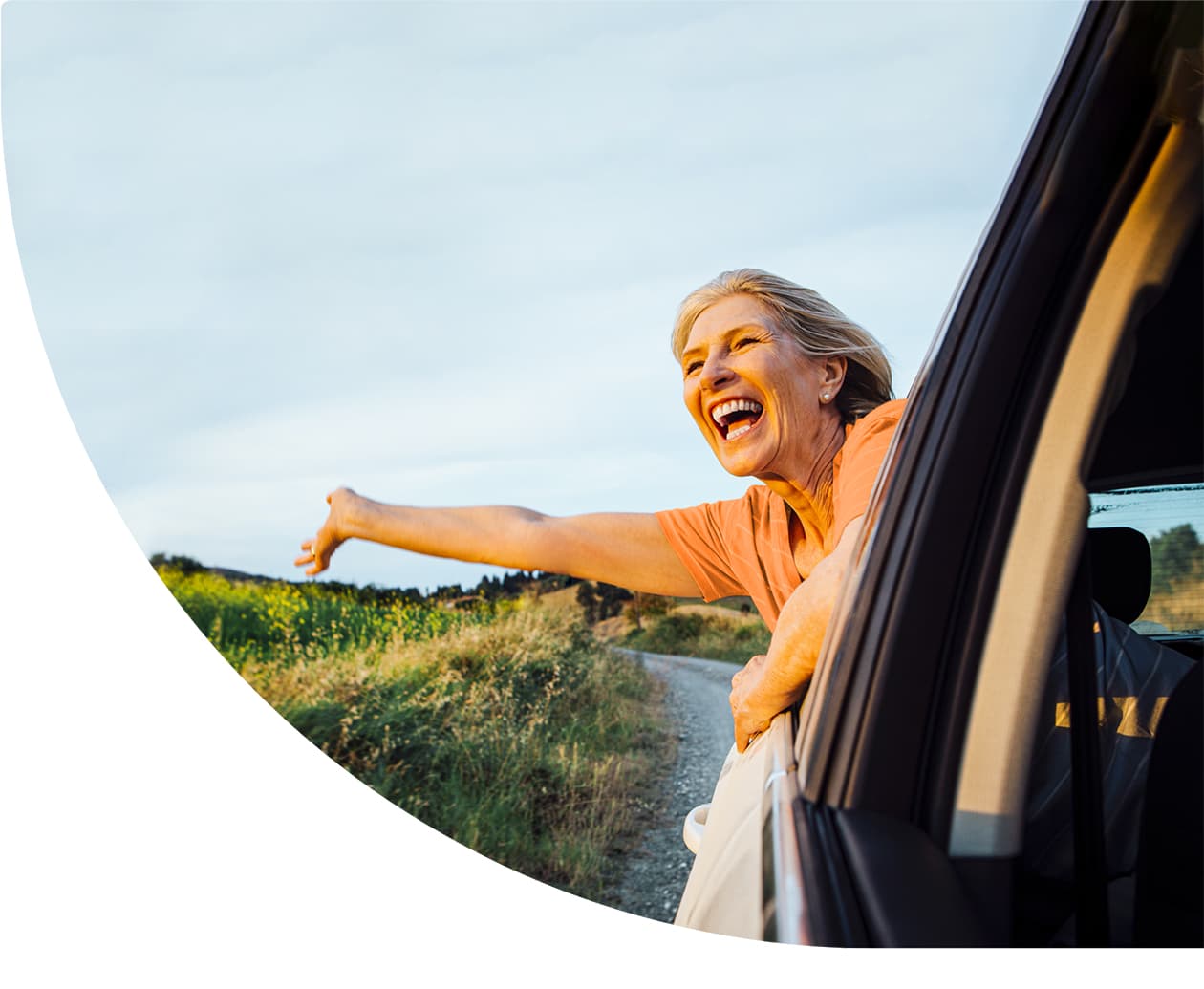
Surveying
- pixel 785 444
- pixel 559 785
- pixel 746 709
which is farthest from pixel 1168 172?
pixel 559 785

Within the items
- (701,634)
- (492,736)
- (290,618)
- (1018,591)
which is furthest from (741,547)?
(701,634)

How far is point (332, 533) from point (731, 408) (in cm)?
93

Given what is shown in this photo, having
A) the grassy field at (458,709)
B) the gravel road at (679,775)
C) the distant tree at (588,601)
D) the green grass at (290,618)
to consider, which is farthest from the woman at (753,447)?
the distant tree at (588,601)

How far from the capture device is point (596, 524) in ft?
7.06

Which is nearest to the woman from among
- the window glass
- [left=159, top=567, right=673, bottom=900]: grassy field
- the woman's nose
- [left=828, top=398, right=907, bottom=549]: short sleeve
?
the woman's nose

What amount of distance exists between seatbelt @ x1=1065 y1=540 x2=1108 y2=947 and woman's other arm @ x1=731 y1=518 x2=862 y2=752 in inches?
10.0

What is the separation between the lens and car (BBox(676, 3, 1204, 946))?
72 centimetres

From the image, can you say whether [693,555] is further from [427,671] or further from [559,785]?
[559,785]

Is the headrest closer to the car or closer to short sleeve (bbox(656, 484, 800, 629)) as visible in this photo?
the car

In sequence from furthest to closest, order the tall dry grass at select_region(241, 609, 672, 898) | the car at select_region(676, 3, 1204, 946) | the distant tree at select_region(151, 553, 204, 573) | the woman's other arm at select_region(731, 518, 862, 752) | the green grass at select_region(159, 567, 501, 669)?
the tall dry grass at select_region(241, 609, 672, 898) < the green grass at select_region(159, 567, 501, 669) < the distant tree at select_region(151, 553, 204, 573) < the woman's other arm at select_region(731, 518, 862, 752) < the car at select_region(676, 3, 1204, 946)

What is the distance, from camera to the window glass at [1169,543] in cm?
141

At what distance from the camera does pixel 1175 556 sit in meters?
1.48

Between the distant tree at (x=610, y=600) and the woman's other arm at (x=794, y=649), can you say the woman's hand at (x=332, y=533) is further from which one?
the distant tree at (x=610, y=600)

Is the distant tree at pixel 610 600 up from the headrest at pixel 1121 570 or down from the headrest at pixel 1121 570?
up
